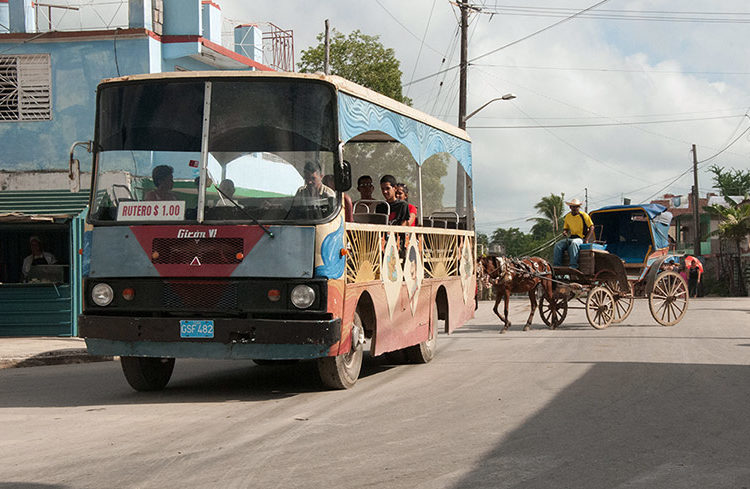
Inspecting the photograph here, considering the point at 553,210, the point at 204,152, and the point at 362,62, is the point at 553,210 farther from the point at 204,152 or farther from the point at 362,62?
the point at 204,152

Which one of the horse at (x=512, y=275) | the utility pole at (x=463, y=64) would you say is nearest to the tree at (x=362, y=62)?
the utility pole at (x=463, y=64)

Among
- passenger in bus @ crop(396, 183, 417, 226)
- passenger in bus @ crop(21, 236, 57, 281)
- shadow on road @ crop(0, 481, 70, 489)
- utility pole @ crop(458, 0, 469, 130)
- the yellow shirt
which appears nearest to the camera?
shadow on road @ crop(0, 481, 70, 489)

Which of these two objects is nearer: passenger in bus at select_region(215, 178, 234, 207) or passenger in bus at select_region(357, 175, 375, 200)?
passenger in bus at select_region(215, 178, 234, 207)

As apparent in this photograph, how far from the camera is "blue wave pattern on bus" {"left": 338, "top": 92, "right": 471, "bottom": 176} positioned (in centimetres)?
1024

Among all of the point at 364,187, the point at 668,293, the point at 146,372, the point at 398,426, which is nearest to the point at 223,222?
the point at 146,372

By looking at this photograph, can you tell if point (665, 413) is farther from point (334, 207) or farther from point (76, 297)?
point (76, 297)

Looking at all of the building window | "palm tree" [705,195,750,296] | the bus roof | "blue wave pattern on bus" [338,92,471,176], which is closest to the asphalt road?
"blue wave pattern on bus" [338,92,471,176]

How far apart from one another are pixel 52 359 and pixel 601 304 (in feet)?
37.4

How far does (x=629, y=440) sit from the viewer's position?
23.8 ft

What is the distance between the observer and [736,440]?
726 cm

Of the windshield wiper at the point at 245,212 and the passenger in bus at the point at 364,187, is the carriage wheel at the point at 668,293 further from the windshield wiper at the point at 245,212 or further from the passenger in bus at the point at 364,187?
the windshield wiper at the point at 245,212

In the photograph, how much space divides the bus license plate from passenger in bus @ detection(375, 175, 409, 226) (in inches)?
124

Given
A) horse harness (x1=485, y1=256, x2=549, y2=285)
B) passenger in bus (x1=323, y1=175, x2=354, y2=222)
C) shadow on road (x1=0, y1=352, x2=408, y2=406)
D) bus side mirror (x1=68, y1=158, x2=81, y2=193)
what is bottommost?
shadow on road (x1=0, y1=352, x2=408, y2=406)

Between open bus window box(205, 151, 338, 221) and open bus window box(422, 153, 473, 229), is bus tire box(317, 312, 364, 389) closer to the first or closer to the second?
open bus window box(205, 151, 338, 221)
